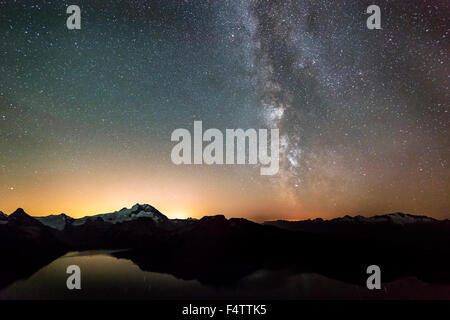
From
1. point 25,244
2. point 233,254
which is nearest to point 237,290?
point 233,254

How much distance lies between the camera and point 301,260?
63469 millimetres

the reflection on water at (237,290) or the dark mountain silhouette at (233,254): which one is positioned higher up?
the reflection on water at (237,290)

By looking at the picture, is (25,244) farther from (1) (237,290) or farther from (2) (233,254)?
(1) (237,290)

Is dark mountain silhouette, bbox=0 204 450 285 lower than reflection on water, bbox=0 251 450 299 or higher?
lower

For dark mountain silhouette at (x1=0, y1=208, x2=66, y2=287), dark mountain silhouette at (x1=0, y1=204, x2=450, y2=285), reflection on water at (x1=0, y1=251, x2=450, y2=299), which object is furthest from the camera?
dark mountain silhouette at (x1=0, y1=208, x2=66, y2=287)

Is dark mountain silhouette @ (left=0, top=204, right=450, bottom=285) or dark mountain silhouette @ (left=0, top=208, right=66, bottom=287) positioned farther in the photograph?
dark mountain silhouette @ (left=0, top=208, right=66, bottom=287)

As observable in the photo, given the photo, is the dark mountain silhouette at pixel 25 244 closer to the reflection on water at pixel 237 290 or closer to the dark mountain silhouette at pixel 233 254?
the dark mountain silhouette at pixel 233 254

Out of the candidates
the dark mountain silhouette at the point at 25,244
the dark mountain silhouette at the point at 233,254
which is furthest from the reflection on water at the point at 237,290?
the dark mountain silhouette at the point at 25,244

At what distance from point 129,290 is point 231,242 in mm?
45939

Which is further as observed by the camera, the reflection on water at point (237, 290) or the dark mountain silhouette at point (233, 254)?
the dark mountain silhouette at point (233, 254)

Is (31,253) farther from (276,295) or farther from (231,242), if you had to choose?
(276,295)

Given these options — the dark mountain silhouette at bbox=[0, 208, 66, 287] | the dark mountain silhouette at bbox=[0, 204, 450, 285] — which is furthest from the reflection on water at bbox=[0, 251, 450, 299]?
the dark mountain silhouette at bbox=[0, 208, 66, 287]

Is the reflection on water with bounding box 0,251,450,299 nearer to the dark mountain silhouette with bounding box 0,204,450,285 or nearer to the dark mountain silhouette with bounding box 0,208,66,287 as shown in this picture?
the dark mountain silhouette with bounding box 0,204,450,285
